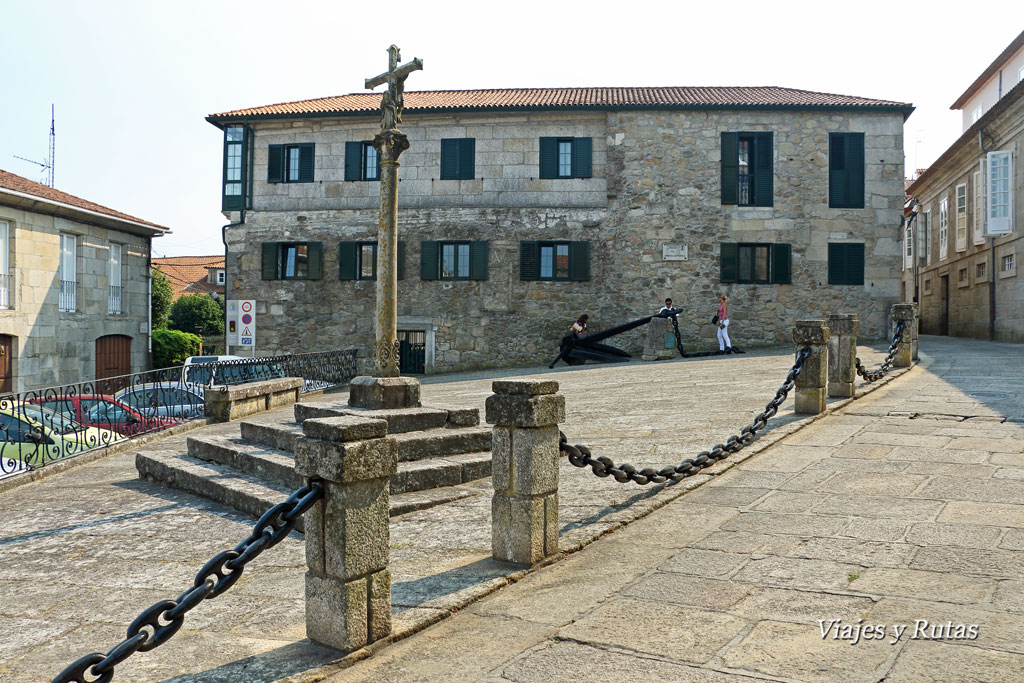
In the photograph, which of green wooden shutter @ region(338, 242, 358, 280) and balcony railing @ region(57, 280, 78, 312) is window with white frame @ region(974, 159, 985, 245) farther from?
balcony railing @ region(57, 280, 78, 312)

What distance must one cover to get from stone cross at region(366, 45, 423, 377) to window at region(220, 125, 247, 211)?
1587cm

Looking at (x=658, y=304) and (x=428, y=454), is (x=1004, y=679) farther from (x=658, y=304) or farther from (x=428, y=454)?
(x=658, y=304)

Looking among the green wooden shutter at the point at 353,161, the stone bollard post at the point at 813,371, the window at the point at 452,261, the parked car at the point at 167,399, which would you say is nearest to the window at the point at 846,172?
the window at the point at 452,261

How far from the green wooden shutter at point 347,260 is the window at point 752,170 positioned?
10.4 m

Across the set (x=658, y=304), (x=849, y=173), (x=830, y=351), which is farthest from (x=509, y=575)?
(x=849, y=173)

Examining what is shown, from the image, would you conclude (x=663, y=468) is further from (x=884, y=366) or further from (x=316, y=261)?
(x=316, y=261)

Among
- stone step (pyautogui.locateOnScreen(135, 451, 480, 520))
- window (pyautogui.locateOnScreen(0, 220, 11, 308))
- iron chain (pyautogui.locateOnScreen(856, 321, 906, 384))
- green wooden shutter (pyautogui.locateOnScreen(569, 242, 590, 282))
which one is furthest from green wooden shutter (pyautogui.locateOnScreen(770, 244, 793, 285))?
window (pyautogui.locateOnScreen(0, 220, 11, 308))

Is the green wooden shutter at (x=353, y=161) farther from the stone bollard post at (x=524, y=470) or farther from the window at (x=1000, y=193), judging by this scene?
the stone bollard post at (x=524, y=470)

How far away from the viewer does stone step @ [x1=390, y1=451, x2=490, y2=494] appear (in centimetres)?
643

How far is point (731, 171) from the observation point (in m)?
21.2

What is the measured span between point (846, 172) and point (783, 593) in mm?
19517

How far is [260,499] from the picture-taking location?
20.5 feet

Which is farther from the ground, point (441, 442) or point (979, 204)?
point (979, 204)

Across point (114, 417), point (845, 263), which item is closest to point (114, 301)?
point (114, 417)
